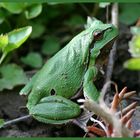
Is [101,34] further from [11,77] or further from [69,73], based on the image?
[11,77]

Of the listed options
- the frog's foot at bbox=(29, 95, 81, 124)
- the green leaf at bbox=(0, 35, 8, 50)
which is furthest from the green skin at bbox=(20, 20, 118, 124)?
the green leaf at bbox=(0, 35, 8, 50)

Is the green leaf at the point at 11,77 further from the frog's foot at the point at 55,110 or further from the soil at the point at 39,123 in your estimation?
the frog's foot at the point at 55,110

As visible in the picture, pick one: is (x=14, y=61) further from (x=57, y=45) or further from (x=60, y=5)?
(x=60, y=5)

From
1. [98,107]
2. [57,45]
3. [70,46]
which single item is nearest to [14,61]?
[57,45]

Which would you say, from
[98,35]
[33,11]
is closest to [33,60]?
[33,11]

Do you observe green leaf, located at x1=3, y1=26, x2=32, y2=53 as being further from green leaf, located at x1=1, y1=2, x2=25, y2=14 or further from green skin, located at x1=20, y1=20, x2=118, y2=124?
green leaf, located at x1=1, y1=2, x2=25, y2=14

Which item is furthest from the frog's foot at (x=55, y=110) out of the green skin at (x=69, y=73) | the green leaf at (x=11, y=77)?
the green leaf at (x=11, y=77)

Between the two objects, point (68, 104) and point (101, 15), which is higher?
point (101, 15)
